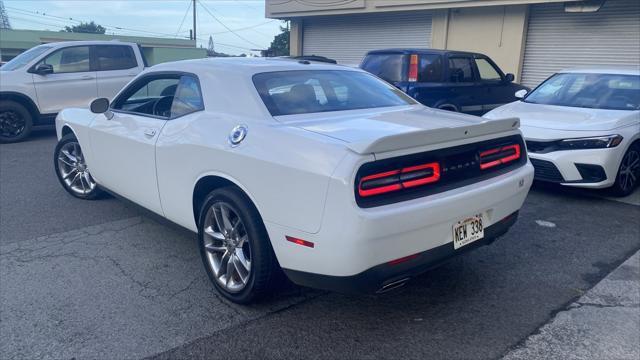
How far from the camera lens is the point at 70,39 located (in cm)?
3900

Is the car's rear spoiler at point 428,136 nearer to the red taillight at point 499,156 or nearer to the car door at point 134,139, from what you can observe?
the red taillight at point 499,156

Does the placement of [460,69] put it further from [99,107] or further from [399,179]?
[399,179]

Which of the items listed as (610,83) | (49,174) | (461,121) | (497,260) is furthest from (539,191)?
(49,174)

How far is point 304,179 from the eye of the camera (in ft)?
9.38

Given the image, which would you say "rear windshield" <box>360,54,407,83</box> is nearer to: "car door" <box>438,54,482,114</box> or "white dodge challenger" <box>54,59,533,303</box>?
"car door" <box>438,54,482,114</box>

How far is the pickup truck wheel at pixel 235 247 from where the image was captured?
10.6 ft

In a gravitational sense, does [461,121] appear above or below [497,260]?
above

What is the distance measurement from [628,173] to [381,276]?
4.84 m

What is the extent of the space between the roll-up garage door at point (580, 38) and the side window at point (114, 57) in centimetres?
1033

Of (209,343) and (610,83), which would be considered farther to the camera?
(610,83)

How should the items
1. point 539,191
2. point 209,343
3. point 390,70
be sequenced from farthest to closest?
point 390,70 → point 539,191 → point 209,343

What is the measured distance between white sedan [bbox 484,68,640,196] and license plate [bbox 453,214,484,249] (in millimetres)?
3157

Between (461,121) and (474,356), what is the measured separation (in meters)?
1.53

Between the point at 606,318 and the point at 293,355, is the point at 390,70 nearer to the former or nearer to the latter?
the point at 606,318
